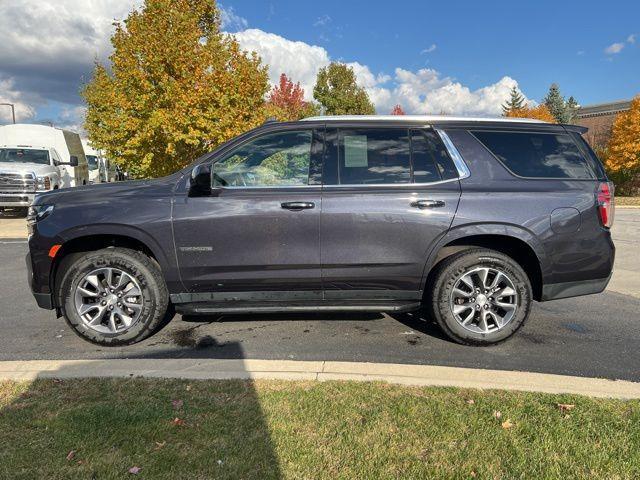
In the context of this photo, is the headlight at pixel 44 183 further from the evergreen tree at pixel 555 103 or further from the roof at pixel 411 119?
the evergreen tree at pixel 555 103

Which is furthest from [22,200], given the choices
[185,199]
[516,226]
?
[516,226]

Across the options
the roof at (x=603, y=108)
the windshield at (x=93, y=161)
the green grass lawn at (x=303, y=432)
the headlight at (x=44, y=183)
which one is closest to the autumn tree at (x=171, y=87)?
the headlight at (x=44, y=183)

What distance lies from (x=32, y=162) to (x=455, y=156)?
48.3 feet

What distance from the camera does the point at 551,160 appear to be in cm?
391

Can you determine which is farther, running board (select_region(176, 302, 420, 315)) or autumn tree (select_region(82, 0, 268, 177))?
autumn tree (select_region(82, 0, 268, 177))

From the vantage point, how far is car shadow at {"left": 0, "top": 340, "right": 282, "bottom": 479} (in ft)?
7.16

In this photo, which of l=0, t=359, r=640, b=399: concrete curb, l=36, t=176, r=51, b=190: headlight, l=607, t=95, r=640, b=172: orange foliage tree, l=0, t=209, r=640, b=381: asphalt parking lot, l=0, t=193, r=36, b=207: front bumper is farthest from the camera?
l=607, t=95, r=640, b=172: orange foliage tree

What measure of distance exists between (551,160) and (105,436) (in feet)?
13.1

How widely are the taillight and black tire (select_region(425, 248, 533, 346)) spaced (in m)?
0.81

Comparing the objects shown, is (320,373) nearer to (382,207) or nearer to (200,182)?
(382,207)

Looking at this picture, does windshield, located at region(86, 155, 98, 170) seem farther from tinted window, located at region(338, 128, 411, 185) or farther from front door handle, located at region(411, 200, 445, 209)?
front door handle, located at region(411, 200, 445, 209)

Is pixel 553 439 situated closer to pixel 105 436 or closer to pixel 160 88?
pixel 105 436

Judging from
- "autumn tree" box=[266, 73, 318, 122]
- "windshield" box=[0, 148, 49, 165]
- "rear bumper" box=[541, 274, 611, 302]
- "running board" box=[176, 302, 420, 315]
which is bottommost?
"running board" box=[176, 302, 420, 315]

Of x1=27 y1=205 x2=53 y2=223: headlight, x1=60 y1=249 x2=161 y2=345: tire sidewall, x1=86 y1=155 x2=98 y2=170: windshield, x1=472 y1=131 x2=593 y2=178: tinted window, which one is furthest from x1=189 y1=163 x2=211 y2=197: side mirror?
x1=86 y1=155 x2=98 y2=170: windshield
